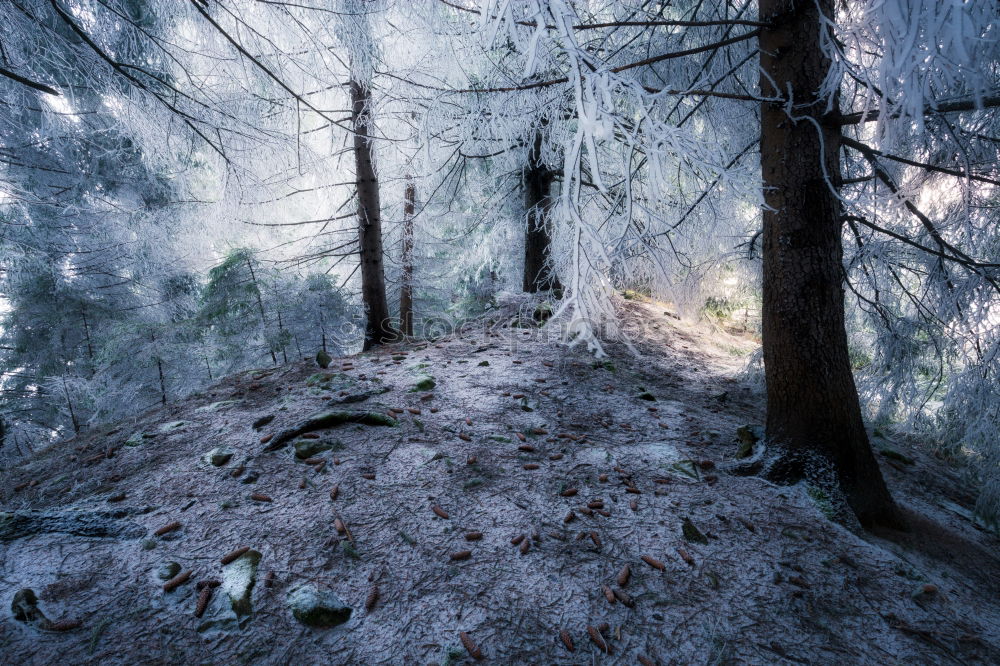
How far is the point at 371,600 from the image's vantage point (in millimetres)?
1753

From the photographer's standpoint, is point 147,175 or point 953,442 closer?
point 953,442

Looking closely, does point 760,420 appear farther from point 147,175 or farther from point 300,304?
point 147,175

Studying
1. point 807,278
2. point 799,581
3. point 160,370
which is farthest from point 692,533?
point 160,370

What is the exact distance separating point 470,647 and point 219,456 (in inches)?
81.4

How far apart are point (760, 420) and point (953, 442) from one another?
155 centimetres

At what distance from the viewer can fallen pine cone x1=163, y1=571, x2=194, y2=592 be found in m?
1.76

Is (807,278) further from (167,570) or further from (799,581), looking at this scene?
(167,570)

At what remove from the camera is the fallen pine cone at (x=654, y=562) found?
200cm

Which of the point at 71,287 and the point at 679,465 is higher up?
the point at 71,287

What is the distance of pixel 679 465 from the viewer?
2.91 m

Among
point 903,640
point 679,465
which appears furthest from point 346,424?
point 903,640

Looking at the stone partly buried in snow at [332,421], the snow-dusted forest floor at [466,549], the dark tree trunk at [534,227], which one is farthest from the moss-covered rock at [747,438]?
the dark tree trunk at [534,227]

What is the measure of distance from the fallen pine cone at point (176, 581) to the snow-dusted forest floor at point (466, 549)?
0.03 m

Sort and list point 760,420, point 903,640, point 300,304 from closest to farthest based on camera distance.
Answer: point 903,640
point 760,420
point 300,304
